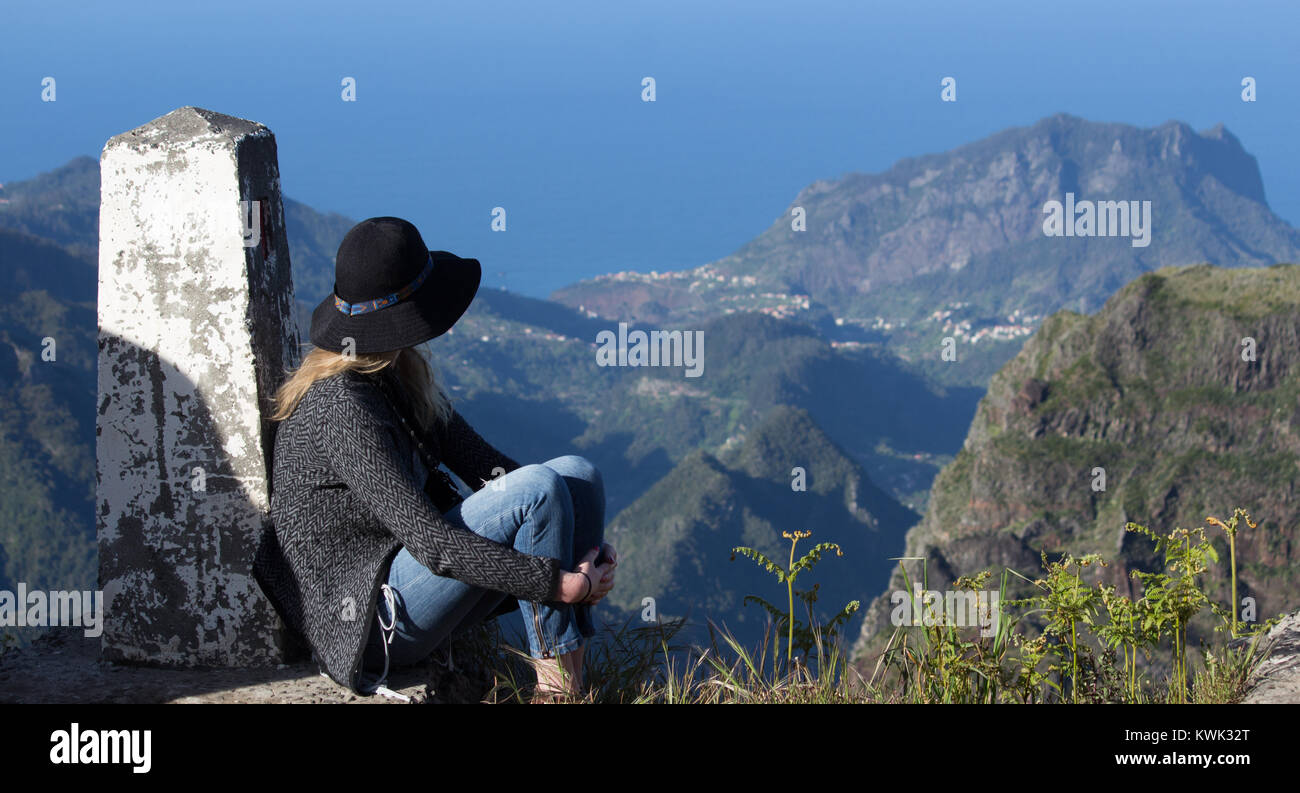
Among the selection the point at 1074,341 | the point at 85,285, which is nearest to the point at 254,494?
the point at 1074,341

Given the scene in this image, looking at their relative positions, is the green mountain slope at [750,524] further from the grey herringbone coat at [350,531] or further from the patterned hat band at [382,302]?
the patterned hat band at [382,302]

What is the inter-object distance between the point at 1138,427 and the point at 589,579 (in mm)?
88152

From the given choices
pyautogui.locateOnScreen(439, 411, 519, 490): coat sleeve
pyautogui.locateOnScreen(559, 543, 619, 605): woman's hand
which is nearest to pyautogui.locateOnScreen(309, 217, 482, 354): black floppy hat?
pyautogui.locateOnScreen(439, 411, 519, 490): coat sleeve

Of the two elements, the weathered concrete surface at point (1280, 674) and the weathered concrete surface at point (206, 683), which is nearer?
the weathered concrete surface at point (1280, 674)

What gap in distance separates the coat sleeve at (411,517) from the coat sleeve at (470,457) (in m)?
0.76

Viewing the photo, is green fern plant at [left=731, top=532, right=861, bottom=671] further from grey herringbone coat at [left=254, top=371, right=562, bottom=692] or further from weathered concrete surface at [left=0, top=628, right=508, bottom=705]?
weathered concrete surface at [left=0, top=628, right=508, bottom=705]

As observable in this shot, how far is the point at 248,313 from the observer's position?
14.1 feet

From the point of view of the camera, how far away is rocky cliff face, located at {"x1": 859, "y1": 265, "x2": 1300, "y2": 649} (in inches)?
3014

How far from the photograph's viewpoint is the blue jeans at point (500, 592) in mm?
3934

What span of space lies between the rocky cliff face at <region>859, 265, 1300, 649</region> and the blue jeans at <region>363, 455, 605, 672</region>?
69.4m

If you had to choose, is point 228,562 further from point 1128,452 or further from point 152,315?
point 1128,452

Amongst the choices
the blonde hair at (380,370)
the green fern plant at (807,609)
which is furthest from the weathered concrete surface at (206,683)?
the green fern plant at (807,609)

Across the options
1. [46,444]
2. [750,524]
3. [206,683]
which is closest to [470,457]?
[206,683]

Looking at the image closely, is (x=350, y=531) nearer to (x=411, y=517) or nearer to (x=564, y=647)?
(x=411, y=517)
